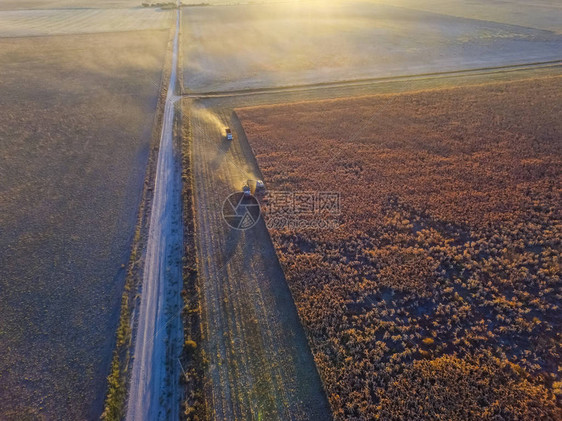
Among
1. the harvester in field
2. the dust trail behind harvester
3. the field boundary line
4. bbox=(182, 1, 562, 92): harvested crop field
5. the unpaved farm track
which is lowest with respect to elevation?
the unpaved farm track

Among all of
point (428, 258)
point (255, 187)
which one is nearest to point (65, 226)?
point (255, 187)

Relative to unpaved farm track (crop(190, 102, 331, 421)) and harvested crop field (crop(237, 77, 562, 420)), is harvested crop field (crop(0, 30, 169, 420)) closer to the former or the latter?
unpaved farm track (crop(190, 102, 331, 421))

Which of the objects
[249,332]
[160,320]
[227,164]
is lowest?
[249,332]

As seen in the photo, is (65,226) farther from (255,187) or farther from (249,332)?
(249,332)

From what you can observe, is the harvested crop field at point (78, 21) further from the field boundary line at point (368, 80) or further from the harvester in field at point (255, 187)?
the harvester in field at point (255, 187)

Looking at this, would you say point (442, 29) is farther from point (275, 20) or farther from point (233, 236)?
point (233, 236)

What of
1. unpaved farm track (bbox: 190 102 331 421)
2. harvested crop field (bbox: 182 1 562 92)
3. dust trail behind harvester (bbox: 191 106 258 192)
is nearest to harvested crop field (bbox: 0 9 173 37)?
harvested crop field (bbox: 182 1 562 92)

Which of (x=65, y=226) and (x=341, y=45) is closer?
(x=65, y=226)
